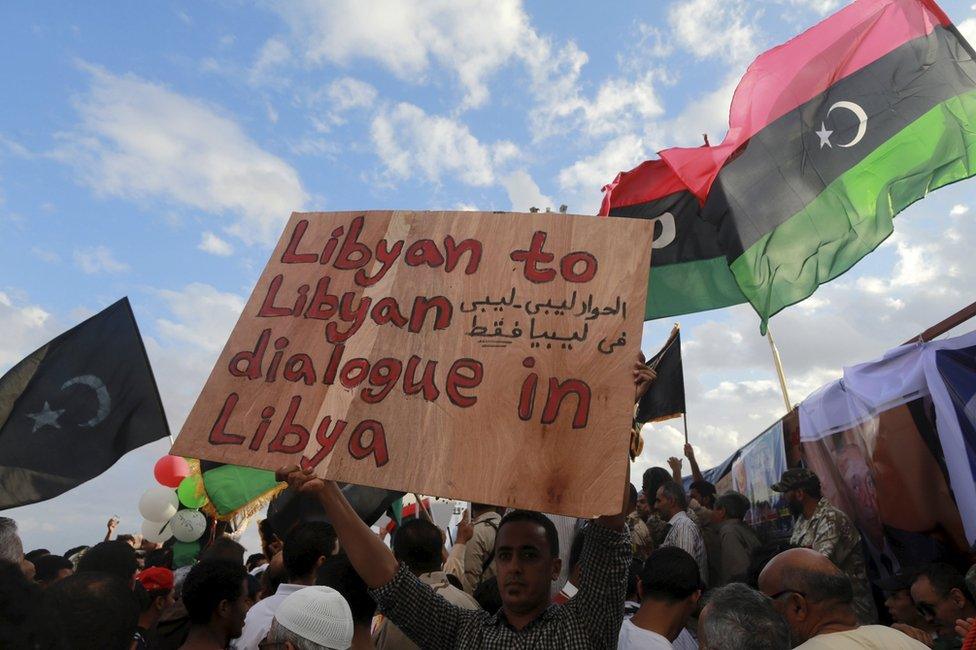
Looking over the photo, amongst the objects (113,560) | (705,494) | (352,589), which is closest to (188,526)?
(113,560)

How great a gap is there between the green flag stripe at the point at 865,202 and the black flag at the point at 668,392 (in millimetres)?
1639

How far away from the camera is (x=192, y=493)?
413 inches

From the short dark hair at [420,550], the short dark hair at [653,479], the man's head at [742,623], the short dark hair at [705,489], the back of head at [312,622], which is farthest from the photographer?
the short dark hair at [705,489]

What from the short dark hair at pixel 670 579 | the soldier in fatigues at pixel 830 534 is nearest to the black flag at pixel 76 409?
the short dark hair at pixel 670 579

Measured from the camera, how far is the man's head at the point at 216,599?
10.5ft

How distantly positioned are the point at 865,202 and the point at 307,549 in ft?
18.8

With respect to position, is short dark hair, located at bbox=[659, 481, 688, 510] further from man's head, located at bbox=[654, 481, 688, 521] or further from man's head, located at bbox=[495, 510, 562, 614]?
man's head, located at bbox=[495, 510, 562, 614]

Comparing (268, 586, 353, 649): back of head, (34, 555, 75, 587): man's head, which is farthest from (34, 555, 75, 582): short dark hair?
(268, 586, 353, 649): back of head

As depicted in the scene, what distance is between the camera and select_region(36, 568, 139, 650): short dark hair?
189cm

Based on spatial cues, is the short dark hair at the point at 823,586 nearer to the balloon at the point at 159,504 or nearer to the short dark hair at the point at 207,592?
the short dark hair at the point at 207,592

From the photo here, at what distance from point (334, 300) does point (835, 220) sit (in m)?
5.36

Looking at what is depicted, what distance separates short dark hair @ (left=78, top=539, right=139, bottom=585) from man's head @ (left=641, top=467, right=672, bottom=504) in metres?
4.69

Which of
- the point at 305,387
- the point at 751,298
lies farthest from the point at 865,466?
the point at 305,387

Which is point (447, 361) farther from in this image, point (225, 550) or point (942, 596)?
point (942, 596)
